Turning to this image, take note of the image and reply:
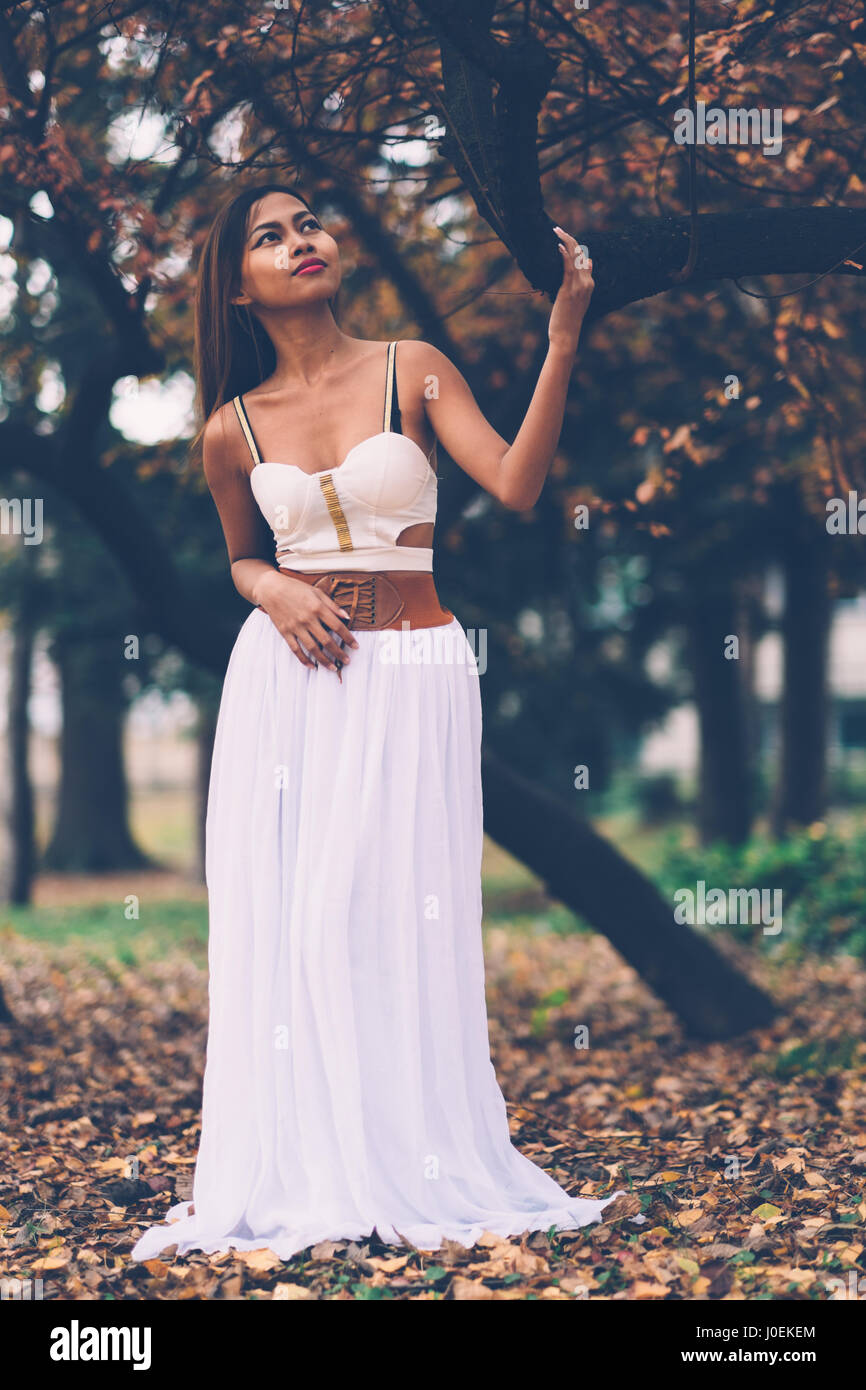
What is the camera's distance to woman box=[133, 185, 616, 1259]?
354cm

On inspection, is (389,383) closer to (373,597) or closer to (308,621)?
(373,597)

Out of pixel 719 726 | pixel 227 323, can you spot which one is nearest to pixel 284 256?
pixel 227 323

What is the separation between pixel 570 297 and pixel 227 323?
1013 mm

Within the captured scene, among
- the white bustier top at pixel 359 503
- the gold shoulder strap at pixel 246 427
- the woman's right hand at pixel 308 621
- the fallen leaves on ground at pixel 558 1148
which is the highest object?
the gold shoulder strap at pixel 246 427

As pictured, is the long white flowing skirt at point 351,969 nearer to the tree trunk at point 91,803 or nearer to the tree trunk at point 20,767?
the tree trunk at point 20,767

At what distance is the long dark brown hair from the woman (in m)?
0.02

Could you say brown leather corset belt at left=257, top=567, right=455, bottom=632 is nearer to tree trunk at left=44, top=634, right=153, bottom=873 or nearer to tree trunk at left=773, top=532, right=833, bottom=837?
tree trunk at left=773, top=532, right=833, bottom=837

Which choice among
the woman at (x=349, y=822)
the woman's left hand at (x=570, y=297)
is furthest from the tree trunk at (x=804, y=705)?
the woman at (x=349, y=822)

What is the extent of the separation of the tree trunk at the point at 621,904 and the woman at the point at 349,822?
245 centimetres

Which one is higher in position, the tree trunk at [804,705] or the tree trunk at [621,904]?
the tree trunk at [804,705]

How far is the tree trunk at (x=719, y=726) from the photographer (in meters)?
13.2

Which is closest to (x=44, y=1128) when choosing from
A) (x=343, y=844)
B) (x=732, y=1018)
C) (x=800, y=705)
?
(x=343, y=844)

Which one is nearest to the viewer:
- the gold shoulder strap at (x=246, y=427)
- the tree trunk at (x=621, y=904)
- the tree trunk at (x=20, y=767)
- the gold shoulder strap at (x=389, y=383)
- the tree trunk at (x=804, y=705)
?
the gold shoulder strap at (x=389, y=383)

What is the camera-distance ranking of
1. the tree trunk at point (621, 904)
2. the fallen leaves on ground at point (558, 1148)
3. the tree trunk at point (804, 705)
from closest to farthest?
the fallen leaves on ground at point (558, 1148) → the tree trunk at point (621, 904) → the tree trunk at point (804, 705)
